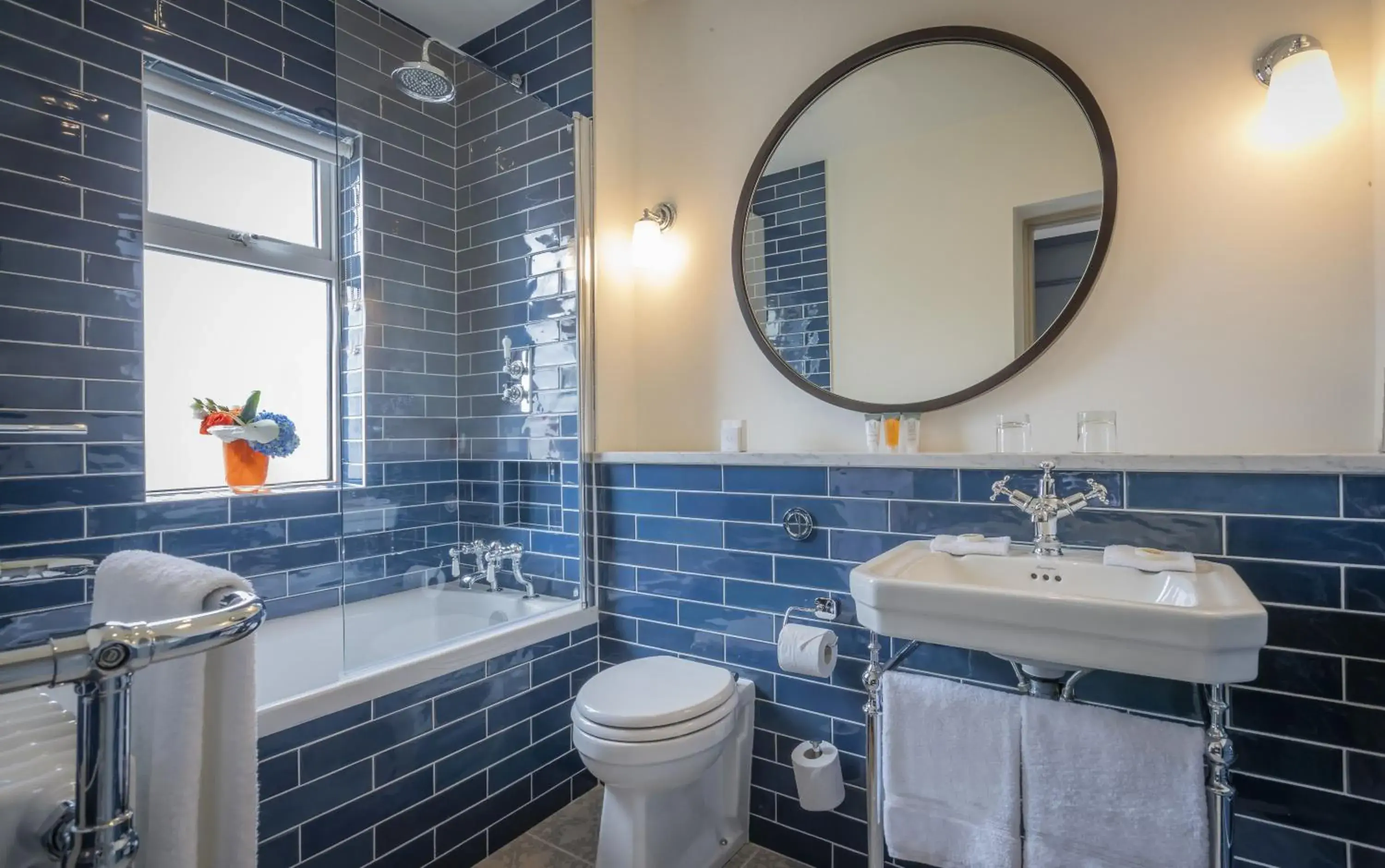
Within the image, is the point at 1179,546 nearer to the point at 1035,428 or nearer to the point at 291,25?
the point at 1035,428

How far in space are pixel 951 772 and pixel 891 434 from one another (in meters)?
0.86

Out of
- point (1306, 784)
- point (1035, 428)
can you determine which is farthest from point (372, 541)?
point (1306, 784)

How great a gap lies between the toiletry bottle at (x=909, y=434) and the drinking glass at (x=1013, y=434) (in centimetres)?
21

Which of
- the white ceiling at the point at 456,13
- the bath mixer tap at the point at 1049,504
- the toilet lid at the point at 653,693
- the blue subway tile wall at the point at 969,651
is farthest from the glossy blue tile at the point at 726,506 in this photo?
the white ceiling at the point at 456,13

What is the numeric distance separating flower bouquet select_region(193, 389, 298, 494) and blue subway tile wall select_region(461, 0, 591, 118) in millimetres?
1534

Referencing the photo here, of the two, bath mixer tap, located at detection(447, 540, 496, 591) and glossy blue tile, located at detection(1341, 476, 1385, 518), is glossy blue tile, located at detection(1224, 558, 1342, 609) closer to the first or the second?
glossy blue tile, located at detection(1341, 476, 1385, 518)

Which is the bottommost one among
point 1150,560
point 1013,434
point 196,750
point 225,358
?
point 196,750

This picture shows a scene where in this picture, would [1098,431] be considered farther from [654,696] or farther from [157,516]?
[157,516]

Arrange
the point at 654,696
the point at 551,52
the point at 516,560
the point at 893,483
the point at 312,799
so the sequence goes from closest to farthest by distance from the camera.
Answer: the point at 312,799 < the point at 654,696 < the point at 893,483 < the point at 516,560 < the point at 551,52

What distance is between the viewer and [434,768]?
1.76 m

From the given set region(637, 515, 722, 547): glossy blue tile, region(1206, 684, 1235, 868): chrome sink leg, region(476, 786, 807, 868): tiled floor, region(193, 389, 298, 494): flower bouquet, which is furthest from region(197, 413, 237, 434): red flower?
region(1206, 684, 1235, 868): chrome sink leg

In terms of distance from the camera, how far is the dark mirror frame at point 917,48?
5.38 feet

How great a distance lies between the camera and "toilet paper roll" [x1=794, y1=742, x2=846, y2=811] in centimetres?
167

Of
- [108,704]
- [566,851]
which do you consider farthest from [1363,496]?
[566,851]
